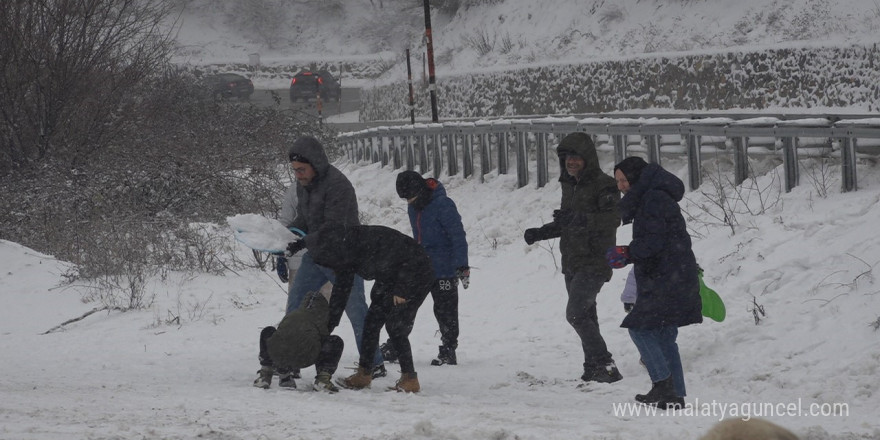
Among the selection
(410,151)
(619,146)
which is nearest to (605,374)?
(619,146)

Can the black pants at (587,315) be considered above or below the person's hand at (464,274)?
below

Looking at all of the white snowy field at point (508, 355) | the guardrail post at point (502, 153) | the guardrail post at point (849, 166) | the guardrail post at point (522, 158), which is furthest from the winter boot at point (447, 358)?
the guardrail post at point (502, 153)

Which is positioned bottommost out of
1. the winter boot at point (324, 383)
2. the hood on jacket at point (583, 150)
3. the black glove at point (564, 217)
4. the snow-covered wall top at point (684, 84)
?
the winter boot at point (324, 383)

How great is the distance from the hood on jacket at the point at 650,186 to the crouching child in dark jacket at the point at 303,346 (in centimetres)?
212

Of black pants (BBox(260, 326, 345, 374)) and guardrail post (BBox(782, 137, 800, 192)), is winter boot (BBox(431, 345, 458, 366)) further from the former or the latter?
guardrail post (BBox(782, 137, 800, 192))

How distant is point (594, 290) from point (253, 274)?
7.06 m

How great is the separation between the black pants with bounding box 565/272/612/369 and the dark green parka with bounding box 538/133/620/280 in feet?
0.25

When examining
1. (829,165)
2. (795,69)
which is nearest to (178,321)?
(829,165)

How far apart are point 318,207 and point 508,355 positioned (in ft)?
8.59

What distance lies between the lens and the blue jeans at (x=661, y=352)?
22.4ft

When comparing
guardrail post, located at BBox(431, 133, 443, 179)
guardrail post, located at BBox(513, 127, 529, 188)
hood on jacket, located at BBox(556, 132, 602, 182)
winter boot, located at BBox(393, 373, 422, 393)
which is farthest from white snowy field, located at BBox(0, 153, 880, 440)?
guardrail post, located at BBox(431, 133, 443, 179)

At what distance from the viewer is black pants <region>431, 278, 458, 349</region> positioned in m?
9.05

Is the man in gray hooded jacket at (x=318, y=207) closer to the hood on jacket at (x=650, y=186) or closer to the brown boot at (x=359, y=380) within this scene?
the brown boot at (x=359, y=380)

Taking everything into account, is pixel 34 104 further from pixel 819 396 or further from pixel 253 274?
pixel 819 396
